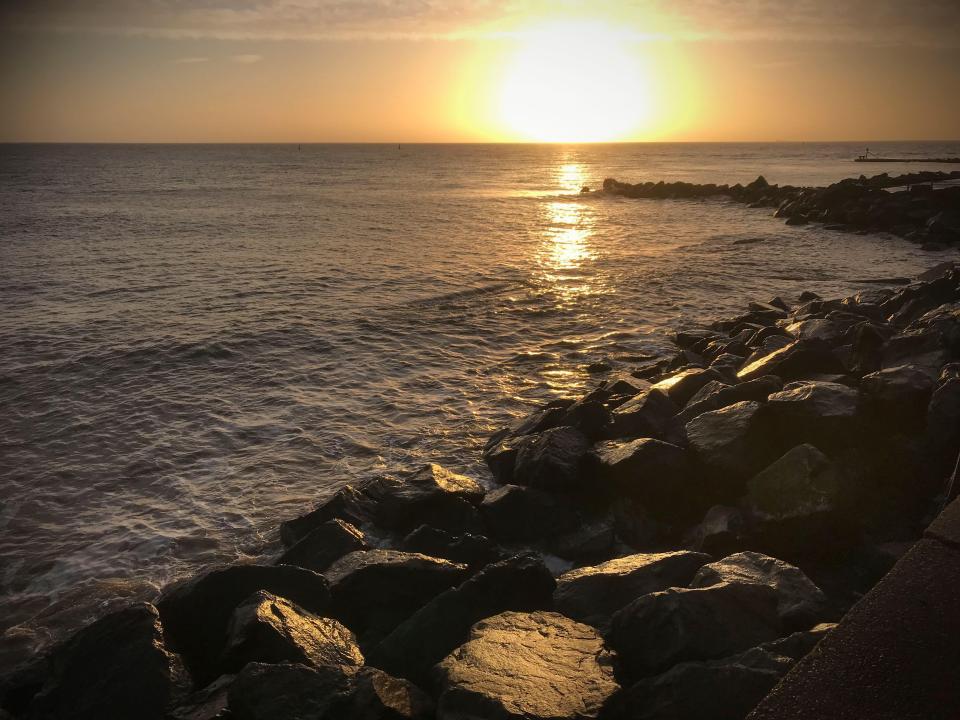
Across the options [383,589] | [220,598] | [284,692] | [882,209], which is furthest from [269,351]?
[882,209]

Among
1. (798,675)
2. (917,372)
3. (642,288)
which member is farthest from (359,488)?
(642,288)

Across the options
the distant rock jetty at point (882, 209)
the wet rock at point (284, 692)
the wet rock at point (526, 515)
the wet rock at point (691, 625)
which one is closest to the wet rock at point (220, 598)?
the wet rock at point (284, 692)

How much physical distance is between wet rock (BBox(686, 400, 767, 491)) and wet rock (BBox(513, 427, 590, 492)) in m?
1.34

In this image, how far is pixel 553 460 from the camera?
A: 752cm

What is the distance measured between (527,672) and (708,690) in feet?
3.54

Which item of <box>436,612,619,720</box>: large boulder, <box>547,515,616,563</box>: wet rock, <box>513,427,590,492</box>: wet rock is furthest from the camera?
<box>513,427,590,492</box>: wet rock

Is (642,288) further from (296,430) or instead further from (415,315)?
(296,430)

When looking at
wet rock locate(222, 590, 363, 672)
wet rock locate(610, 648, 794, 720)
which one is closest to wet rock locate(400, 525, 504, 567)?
wet rock locate(222, 590, 363, 672)

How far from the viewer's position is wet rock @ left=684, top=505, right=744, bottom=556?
20.1 ft

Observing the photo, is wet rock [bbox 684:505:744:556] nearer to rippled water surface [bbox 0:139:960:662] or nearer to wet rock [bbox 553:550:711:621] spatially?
wet rock [bbox 553:550:711:621]

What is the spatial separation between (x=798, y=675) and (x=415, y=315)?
596 inches

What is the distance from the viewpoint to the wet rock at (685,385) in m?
9.48

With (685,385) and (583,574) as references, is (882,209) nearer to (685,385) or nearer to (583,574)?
(685,385)

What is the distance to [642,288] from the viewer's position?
2062 centimetres
